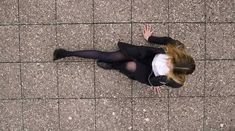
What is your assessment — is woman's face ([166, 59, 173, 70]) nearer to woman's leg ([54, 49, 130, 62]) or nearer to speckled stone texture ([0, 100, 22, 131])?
woman's leg ([54, 49, 130, 62])

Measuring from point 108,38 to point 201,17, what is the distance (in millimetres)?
1335

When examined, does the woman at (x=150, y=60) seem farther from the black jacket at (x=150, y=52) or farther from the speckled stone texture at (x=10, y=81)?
the speckled stone texture at (x=10, y=81)

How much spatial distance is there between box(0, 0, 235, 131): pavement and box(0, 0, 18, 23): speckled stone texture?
0.01m

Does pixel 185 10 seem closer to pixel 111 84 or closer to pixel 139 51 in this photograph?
pixel 139 51

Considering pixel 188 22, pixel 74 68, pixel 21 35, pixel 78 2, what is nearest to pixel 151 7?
pixel 188 22

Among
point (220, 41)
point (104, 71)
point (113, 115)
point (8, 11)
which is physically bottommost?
point (113, 115)

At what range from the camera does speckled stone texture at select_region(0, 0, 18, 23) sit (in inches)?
196

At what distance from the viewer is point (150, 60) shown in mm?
4449

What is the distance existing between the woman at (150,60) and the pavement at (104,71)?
8.7 inches

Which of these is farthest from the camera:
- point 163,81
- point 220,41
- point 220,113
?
point 220,113

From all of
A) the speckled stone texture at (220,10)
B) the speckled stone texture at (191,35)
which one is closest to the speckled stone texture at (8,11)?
the speckled stone texture at (191,35)

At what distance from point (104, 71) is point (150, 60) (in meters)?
0.85

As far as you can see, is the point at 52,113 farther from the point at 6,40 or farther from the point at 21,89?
the point at 6,40

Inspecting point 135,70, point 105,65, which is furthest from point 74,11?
point 135,70
